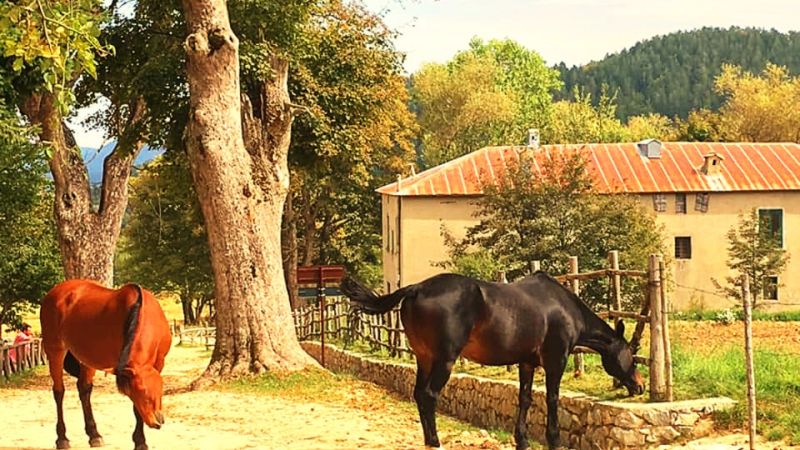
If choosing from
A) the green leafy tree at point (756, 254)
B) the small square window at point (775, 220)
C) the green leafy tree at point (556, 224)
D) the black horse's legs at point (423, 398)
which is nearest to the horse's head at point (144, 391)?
the black horse's legs at point (423, 398)

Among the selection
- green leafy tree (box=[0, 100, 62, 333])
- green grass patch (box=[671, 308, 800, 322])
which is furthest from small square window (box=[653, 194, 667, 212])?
green leafy tree (box=[0, 100, 62, 333])

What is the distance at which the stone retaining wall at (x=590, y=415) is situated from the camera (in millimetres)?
12773

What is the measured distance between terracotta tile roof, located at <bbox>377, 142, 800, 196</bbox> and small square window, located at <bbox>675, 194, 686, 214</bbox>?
1.50 feet

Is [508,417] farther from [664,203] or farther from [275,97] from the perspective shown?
[664,203]

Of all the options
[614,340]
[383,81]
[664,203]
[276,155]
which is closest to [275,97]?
[276,155]

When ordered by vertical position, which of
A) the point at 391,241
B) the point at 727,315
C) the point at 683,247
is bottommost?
the point at 727,315

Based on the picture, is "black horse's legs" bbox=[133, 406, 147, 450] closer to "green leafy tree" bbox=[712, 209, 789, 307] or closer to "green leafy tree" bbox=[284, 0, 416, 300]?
"green leafy tree" bbox=[284, 0, 416, 300]

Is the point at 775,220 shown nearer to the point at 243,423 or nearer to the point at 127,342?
the point at 243,423

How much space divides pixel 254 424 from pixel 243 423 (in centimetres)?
24

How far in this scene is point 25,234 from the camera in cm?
3578

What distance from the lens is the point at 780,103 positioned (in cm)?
8012

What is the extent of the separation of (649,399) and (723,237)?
4016 cm

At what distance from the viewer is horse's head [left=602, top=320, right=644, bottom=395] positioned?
43.7 feet

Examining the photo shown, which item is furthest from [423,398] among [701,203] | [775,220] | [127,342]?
[775,220]
